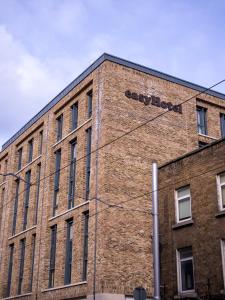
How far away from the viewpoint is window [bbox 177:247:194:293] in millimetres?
21750

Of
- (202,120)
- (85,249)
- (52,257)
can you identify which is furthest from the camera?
(202,120)

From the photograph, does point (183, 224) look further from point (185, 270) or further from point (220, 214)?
point (220, 214)

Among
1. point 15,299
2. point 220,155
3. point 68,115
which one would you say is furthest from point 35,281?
point 220,155

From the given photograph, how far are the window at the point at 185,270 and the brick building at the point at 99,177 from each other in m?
3.64

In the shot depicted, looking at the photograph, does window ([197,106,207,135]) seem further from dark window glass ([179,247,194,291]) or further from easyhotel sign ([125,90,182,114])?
dark window glass ([179,247,194,291])

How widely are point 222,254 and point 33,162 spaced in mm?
18427

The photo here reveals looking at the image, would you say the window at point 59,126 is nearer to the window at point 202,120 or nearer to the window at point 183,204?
the window at point 202,120

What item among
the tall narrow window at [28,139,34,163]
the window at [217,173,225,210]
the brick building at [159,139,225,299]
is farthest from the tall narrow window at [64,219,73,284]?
the window at [217,173,225,210]

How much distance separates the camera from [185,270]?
2214cm

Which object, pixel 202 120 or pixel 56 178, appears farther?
pixel 202 120

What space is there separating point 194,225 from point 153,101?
1025 centimetres

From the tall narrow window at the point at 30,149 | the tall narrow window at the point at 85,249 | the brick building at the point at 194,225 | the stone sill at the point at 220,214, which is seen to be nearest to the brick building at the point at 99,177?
the tall narrow window at the point at 85,249

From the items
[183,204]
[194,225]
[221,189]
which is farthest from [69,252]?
[221,189]

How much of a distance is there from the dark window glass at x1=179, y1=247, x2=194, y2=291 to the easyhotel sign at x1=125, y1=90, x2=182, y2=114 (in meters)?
10.2
